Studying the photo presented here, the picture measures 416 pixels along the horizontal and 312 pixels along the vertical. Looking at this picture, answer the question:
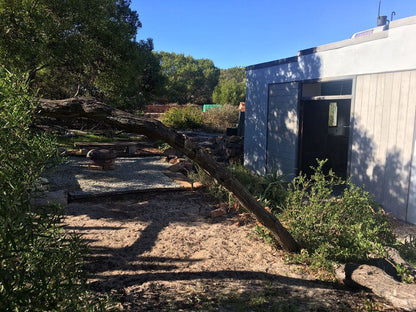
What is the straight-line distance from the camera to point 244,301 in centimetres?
311

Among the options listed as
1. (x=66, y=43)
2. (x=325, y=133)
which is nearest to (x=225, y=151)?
(x=325, y=133)

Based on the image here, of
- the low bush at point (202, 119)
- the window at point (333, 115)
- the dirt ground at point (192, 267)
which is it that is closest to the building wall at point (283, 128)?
the window at point (333, 115)

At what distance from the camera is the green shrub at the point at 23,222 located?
5.22 ft

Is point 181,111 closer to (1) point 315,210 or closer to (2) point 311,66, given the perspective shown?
(2) point 311,66

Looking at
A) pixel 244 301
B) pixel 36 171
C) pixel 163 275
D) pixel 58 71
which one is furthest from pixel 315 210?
pixel 58 71

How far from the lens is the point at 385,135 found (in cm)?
640

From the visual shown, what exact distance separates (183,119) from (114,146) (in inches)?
342

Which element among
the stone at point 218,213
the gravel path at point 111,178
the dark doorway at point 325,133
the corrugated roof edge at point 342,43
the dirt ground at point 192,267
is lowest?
the dirt ground at point 192,267

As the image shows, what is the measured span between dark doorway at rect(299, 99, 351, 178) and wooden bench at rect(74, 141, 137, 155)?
Answer: 6.27 m

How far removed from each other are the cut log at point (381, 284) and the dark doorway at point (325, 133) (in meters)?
5.14

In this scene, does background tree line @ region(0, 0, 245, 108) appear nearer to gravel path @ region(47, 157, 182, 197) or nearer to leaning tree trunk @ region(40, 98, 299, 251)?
leaning tree trunk @ region(40, 98, 299, 251)

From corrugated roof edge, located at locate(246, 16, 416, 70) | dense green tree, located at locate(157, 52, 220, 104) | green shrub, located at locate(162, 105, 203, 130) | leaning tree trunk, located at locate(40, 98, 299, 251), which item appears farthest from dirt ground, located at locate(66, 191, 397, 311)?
dense green tree, located at locate(157, 52, 220, 104)

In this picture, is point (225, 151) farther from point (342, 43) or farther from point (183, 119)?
point (183, 119)

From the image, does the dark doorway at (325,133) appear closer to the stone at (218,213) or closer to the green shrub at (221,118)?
the stone at (218,213)
